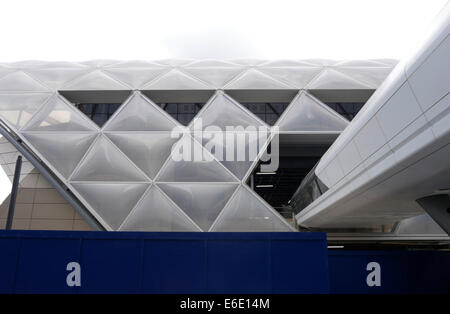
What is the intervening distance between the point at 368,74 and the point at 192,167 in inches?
432

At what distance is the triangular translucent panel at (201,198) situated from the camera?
1521 centimetres

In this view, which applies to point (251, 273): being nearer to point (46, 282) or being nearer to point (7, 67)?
point (46, 282)

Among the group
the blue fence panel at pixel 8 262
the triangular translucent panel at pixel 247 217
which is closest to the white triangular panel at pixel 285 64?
the triangular translucent panel at pixel 247 217

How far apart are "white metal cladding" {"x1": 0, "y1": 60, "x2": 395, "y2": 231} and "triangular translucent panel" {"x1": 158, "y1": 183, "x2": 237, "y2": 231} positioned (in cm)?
4

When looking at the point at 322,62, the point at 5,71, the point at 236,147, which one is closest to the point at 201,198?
the point at 236,147

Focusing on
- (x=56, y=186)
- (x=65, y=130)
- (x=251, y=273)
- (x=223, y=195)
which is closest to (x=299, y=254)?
(x=251, y=273)

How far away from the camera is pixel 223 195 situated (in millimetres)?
15602

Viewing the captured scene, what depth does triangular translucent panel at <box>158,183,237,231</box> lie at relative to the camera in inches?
599

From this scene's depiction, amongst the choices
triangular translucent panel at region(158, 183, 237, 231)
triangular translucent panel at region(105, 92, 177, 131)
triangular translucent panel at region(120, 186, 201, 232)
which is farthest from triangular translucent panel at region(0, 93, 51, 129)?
triangular translucent panel at region(158, 183, 237, 231)

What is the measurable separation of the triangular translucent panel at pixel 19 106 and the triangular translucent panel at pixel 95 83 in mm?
1386

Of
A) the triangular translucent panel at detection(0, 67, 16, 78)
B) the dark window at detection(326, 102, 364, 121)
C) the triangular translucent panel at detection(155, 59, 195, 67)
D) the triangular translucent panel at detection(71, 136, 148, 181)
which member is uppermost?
the triangular translucent panel at detection(155, 59, 195, 67)

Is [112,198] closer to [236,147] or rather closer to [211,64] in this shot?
[236,147]

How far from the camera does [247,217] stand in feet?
50.2

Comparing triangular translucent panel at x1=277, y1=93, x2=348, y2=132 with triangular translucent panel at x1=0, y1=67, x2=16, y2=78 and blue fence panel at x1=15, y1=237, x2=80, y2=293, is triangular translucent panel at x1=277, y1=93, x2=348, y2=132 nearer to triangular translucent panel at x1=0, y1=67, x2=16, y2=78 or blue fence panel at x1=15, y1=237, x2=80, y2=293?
blue fence panel at x1=15, y1=237, x2=80, y2=293
